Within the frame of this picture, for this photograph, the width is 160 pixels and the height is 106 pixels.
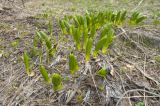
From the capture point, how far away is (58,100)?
6.51ft

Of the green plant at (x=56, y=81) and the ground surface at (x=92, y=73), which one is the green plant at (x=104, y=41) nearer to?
the ground surface at (x=92, y=73)

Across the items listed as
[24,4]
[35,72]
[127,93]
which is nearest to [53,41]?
[35,72]

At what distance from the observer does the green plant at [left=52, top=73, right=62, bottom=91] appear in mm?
1941

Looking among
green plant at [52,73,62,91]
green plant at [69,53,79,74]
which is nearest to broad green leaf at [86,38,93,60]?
green plant at [69,53,79,74]

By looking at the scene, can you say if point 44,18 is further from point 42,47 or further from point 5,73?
point 5,73

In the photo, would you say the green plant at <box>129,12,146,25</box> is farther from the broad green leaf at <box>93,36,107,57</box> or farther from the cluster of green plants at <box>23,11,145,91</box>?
the broad green leaf at <box>93,36,107,57</box>

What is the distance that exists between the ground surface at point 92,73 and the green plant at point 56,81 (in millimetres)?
47

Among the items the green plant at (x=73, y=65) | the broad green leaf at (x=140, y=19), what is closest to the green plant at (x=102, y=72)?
the green plant at (x=73, y=65)

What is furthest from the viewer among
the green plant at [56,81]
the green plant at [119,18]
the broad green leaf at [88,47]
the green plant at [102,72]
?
the green plant at [119,18]

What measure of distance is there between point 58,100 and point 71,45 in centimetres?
93

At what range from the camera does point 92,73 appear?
220cm

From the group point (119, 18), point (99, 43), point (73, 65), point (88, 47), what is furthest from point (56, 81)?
point (119, 18)

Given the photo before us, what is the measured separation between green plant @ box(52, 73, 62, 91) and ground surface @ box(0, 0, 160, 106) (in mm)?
47

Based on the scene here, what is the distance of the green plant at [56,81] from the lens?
194 centimetres
